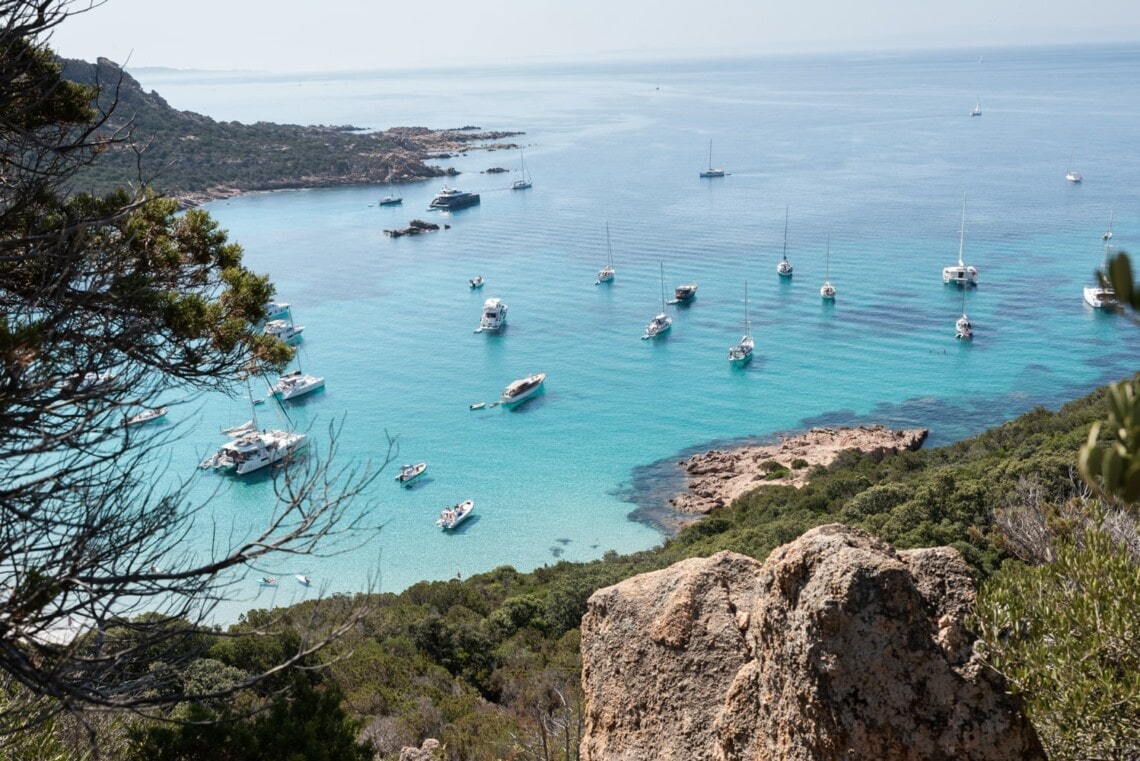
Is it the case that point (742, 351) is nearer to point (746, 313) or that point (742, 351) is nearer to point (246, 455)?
point (746, 313)

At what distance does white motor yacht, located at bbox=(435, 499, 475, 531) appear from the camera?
2981 cm

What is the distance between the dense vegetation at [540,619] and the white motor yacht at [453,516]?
5.15m

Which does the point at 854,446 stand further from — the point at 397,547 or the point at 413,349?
the point at 413,349

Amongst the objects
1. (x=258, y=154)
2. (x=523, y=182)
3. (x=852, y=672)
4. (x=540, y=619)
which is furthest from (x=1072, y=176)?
(x=852, y=672)

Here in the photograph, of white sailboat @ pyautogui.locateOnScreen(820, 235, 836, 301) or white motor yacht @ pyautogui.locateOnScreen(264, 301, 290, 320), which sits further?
white motor yacht @ pyautogui.locateOnScreen(264, 301, 290, 320)

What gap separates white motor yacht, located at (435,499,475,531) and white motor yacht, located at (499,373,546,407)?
8953 mm

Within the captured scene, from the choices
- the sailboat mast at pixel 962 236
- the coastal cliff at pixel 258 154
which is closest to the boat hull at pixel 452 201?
the coastal cliff at pixel 258 154

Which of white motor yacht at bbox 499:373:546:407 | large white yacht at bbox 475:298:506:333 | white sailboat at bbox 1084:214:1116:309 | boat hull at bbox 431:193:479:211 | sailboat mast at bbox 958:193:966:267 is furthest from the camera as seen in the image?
boat hull at bbox 431:193:479:211

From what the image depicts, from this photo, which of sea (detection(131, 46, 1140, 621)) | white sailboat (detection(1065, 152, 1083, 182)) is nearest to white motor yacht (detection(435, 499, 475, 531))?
sea (detection(131, 46, 1140, 621))

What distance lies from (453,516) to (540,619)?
1321cm

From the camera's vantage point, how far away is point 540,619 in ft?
56.3

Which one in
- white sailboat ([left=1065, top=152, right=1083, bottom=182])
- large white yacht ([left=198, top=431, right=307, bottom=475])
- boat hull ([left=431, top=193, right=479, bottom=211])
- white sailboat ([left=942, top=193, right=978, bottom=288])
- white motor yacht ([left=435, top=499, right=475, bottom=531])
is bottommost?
white motor yacht ([left=435, top=499, right=475, bottom=531])

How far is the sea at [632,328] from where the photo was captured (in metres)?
31.1

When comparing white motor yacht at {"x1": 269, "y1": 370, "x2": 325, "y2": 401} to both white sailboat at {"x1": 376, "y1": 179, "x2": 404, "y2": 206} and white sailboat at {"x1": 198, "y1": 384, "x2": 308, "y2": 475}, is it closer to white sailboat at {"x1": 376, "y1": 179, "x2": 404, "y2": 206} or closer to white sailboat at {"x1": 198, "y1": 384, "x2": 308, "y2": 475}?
white sailboat at {"x1": 198, "y1": 384, "x2": 308, "y2": 475}
